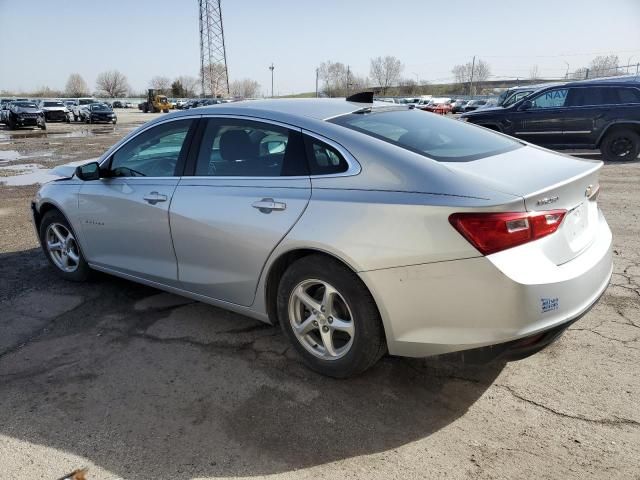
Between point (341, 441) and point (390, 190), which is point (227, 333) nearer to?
point (341, 441)

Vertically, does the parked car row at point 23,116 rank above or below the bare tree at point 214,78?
below

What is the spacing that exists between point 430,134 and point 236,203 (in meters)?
1.30

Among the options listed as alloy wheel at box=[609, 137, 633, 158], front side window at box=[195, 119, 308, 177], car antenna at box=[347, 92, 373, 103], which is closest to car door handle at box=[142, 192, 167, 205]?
front side window at box=[195, 119, 308, 177]

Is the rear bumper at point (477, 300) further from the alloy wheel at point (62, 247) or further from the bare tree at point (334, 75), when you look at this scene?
the bare tree at point (334, 75)

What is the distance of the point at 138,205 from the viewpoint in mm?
3934

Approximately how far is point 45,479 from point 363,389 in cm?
165

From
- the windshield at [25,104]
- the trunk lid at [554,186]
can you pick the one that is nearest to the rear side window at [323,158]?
the trunk lid at [554,186]

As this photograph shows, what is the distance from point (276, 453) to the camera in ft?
8.19

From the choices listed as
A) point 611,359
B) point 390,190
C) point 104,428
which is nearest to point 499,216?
point 390,190

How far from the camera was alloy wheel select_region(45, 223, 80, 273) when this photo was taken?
483cm

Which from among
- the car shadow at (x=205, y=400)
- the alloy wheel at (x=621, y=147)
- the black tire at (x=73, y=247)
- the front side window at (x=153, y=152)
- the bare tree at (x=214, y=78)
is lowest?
the car shadow at (x=205, y=400)

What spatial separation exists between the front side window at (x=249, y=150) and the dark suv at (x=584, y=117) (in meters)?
11.0

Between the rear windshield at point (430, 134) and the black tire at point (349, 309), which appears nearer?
the black tire at point (349, 309)

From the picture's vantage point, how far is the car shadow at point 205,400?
2514 millimetres
